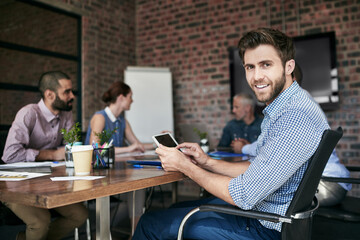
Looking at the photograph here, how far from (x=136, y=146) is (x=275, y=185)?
1647mm

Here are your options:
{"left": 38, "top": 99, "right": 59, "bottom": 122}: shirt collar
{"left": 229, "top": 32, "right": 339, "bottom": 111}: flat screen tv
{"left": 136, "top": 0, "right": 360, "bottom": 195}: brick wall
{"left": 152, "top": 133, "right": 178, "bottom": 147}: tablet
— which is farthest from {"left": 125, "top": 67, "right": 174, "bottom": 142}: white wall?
{"left": 152, "top": 133, "right": 178, "bottom": 147}: tablet

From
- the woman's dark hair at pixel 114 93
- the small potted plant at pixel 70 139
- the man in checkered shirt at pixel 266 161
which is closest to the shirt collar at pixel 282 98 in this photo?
the man in checkered shirt at pixel 266 161

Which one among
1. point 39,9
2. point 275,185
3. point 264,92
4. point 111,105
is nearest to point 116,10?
point 39,9

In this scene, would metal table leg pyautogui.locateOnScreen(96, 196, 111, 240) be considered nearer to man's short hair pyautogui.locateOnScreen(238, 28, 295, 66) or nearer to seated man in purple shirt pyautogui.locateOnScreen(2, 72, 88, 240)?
seated man in purple shirt pyautogui.locateOnScreen(2, 72, 88, 240)

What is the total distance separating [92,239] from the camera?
2904mm

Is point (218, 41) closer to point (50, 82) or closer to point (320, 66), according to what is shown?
point (320, 66)

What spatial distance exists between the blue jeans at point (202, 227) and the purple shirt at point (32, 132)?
3.62 ft

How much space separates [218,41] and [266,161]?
13.7 ft

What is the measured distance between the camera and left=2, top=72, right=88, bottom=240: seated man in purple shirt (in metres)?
1.84

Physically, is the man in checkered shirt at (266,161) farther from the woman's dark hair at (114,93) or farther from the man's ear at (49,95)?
the woman's dark hair at (114,93)

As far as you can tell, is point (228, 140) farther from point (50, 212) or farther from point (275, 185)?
point (275, 185)

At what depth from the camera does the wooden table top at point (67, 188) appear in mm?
966

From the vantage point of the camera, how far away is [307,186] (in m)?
1.13

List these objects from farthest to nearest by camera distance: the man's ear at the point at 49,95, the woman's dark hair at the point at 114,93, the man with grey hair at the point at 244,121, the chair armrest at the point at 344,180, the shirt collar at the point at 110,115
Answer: the man with grey hair at the point at 244,121 → the woman's dark hair at the point at 114,93 → the shirt collar at the point at 110,115 → the man's ear at the point at 49,95 → the chair armrest at the point at 344,180
